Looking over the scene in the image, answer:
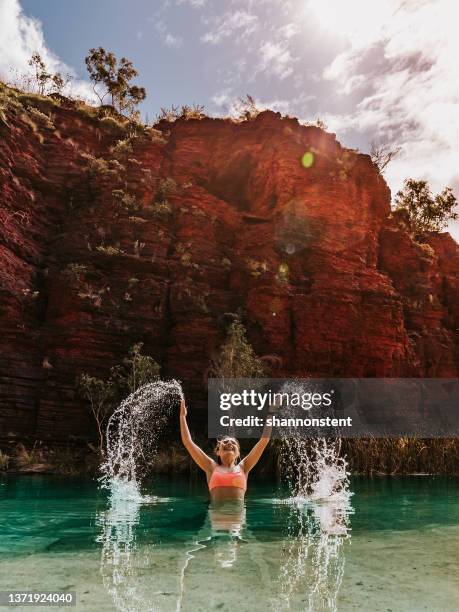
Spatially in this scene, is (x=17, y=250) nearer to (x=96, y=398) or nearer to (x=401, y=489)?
(x=96, y=398)

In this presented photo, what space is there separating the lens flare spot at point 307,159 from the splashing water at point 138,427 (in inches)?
741

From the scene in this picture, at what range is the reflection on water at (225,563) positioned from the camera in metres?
4.96

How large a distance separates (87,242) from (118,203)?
3734 millimetres

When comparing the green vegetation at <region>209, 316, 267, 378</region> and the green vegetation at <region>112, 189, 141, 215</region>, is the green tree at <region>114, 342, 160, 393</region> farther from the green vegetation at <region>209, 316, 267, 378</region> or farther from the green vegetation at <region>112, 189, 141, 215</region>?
the green vegetation at <region>112, 189, 141, 215</region>

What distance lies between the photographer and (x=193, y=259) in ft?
110

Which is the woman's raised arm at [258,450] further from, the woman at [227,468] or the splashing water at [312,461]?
the splashing water at [312,461]

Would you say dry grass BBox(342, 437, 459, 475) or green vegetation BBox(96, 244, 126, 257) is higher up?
green vegetation BBox(96, 244, 126, 257)

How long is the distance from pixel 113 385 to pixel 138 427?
10.4 ft

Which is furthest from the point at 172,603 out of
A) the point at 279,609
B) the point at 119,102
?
the point at 119,102

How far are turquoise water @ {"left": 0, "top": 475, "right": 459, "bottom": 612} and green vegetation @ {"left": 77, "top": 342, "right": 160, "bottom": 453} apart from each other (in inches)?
484

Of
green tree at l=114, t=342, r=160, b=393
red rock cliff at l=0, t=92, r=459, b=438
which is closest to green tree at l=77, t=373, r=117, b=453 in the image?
green tree at l=114, t=342, r=160, b=393

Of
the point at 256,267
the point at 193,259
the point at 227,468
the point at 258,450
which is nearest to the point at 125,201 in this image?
the point at 193,259

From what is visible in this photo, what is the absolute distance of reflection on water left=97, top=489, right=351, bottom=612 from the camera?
4961 millimetres

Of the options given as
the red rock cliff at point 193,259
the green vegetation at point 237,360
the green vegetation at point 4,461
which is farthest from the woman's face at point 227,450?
the red rock cliff at point 193,259
